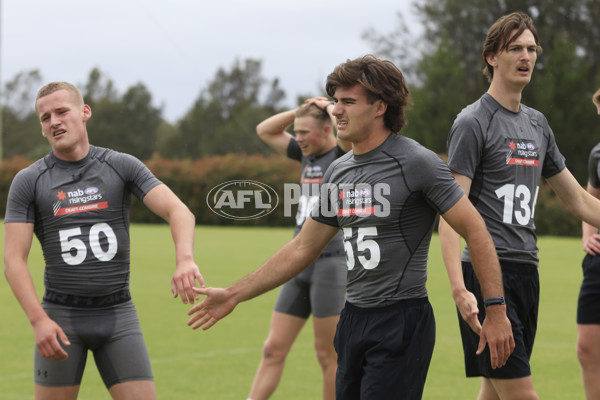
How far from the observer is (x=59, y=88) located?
5.00m

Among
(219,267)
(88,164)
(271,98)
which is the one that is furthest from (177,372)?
(271,98)

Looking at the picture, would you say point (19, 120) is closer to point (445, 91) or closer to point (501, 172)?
point (445, 91)

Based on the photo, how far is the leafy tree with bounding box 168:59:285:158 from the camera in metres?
54.7

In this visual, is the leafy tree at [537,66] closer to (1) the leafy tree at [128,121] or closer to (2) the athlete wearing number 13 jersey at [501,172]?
(1) the leafy tree at [128,121]

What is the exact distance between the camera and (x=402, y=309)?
13.9 ft

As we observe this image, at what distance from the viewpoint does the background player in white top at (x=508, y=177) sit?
4984 millimetres

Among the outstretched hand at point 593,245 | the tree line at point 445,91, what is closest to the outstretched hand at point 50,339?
the outstretched hand at point 593,245

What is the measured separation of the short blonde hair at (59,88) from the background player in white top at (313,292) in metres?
2.45

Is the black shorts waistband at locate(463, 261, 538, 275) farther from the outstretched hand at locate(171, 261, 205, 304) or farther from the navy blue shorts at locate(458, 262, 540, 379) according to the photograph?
the outstretched hand at locate(171, 261, 205, 304)

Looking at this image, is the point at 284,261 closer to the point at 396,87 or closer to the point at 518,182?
the point at 396,87

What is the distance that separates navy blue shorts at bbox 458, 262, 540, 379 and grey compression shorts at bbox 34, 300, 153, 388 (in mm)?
2031

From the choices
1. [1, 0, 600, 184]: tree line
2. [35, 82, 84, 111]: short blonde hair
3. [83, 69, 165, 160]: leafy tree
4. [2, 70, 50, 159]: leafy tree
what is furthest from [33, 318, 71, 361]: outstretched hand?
[2, 70, 50, 159]: leafy tree

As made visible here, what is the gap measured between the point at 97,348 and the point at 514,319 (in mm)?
2588

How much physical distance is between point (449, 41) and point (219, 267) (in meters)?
30.3
